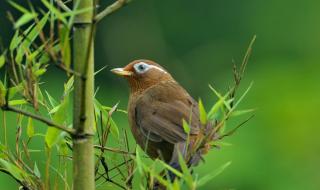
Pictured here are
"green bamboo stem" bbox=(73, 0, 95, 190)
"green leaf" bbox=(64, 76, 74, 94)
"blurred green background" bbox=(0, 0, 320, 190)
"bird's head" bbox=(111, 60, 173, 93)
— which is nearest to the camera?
"green bamboo stem" bbox=(73, 0, 95, 190)

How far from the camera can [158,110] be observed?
10.6ft

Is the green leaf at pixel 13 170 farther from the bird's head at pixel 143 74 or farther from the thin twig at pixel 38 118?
the bird's head at pixel 143 74

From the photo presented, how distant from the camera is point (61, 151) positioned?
225 cm

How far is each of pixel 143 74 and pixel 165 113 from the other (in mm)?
465

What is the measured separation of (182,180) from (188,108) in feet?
3.80

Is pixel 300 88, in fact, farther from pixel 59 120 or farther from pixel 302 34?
pixel 302 34

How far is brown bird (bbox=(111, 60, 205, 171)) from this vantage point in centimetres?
295

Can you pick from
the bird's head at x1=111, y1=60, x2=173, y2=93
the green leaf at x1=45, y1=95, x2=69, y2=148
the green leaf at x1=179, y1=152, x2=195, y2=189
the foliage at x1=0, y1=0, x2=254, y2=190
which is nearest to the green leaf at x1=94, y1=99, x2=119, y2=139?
the foliage at x1=0, y1=0, x2=254, y2=190

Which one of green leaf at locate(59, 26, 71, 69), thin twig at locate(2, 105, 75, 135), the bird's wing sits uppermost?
green leaf at locate(59, 26, 71, 69)

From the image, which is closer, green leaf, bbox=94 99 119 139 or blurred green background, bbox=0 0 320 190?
green leaf, bbox=94 99 119 139

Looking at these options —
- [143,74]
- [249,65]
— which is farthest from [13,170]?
[249,65]

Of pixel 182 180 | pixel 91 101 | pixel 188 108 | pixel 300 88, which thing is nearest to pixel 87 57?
pixel 91 101

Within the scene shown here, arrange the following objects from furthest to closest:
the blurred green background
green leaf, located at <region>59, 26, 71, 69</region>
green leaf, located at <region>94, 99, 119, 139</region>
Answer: the blurred green background < green leaf, located at <region>94, 99, 119, 139</region> < green leaf, located at <region>59, 26, 71, 69</region>

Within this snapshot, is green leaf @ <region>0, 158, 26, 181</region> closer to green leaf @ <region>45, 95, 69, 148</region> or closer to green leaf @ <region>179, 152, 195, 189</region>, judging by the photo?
green leaf @ <region>45, 95, 69, 148</region>
